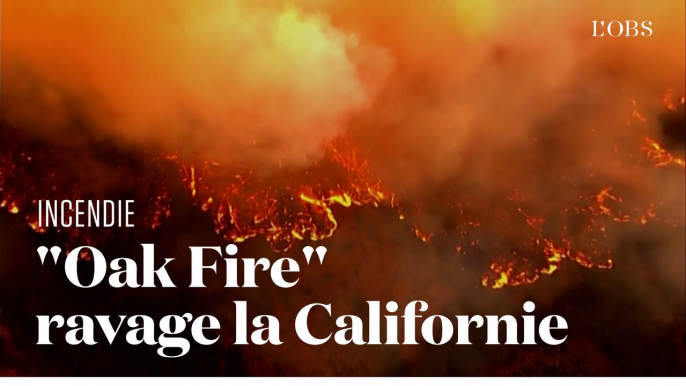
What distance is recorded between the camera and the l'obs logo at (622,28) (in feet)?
13.7

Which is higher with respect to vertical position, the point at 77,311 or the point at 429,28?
the point at 429,28

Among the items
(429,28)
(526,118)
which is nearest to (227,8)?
(429,28)

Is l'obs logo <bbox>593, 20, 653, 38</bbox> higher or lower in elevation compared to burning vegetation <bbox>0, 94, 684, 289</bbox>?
higher

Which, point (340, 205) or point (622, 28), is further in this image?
point (340, 205)

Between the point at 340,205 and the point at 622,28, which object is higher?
the point at 622,28

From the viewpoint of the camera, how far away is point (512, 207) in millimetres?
4219

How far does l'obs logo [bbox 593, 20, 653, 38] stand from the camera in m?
4.18

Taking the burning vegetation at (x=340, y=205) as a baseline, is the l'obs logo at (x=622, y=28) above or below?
above

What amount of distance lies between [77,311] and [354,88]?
209 cm

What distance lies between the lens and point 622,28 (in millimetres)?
4176
